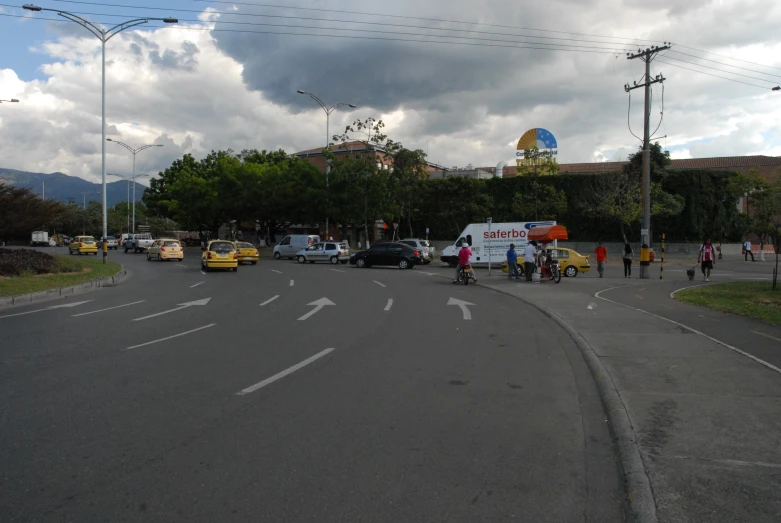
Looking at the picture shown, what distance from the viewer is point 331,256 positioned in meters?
41.5

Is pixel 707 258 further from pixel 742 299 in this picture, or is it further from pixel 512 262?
pixel 742 299

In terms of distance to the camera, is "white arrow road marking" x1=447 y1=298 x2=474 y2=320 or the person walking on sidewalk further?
the person walking on sidewalk

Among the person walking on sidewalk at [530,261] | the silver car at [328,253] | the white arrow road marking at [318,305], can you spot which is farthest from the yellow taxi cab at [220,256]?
the person walking on sidewalk at [530,261]

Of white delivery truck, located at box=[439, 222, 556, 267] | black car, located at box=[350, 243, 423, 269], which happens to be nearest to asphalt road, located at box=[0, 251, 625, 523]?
white delivery truck, located at box=[439, 222, 556, 267]

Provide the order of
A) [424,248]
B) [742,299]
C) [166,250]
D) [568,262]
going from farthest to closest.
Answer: [166,250]
[424,248]
[568,262]
[742,299]

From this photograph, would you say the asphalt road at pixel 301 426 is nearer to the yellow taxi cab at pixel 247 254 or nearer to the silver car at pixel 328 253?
the yellow taxi cab at pixel 247 254

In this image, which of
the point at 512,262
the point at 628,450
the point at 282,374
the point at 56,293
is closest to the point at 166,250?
the point at 56,293

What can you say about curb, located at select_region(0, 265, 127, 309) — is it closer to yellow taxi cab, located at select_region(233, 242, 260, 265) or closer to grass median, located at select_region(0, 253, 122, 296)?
grass median, located at select_region(0, 253, 122, 296)

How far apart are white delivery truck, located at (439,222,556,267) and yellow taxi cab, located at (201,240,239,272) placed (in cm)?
1204

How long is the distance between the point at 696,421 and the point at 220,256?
27.3 metres

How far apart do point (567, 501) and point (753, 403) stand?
130 inches

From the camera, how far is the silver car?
136 feet

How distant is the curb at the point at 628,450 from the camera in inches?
152

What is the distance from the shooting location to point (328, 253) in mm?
41594
